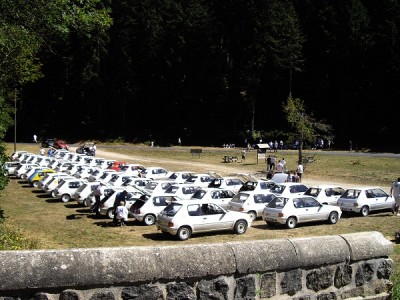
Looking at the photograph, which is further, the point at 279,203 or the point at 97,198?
the point at 97,198

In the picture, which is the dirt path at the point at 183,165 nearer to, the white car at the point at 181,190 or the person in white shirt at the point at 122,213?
the white car at the point at 181,190

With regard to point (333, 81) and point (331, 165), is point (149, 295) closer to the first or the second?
point (331, 165)

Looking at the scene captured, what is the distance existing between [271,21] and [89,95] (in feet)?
99.7

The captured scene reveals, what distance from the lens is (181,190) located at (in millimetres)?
27781

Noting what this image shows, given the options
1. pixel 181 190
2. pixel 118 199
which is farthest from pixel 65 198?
pixel 181 190

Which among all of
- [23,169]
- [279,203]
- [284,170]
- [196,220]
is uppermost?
[284,170]

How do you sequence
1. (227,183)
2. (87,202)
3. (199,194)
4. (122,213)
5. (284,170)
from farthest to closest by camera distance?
(284,170) < (227,183) < (87,202) < (199,194) < (122,213)

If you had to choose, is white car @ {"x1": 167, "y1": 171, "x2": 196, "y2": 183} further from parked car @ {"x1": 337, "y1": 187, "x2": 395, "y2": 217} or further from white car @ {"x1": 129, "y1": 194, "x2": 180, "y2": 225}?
parked car @ {"x1": 337, "y1": 187, "x2": 395, "y2": 217}

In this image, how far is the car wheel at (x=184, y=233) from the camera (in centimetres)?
2028

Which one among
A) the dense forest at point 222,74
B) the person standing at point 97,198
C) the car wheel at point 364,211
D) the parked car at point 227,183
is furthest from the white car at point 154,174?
the dense forest at point 222,74

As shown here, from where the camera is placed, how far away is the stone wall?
3.99 m

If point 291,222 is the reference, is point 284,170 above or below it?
above

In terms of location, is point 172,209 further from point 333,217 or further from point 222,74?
point 222,74

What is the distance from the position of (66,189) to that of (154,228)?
1106 centimetres
